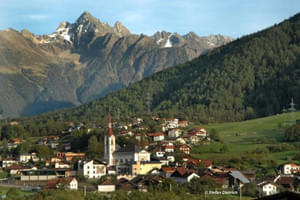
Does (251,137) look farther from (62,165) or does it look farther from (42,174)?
(42,174)

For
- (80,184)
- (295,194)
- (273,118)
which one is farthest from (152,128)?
(295,194)

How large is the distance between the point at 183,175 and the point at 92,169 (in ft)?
62.4

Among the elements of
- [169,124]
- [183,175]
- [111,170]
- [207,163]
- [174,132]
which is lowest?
[183,175]

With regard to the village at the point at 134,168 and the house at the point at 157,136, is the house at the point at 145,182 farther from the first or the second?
the house at the point at 157,136

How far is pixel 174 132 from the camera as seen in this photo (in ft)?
461

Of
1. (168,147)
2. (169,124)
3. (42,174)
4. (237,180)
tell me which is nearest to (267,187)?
(237,180)

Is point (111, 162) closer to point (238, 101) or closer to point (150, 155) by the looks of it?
point (150, 155)

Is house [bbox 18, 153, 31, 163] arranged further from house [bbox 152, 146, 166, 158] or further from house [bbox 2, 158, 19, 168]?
house [bbox 152, 146, 166, 158]

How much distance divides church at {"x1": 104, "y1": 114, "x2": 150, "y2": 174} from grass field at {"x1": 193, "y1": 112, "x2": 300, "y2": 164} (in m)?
9.87

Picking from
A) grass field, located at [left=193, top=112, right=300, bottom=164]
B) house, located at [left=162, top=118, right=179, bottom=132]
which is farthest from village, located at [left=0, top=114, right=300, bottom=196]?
grass field, located at [left=193, top=112, right=300, bottom=164]

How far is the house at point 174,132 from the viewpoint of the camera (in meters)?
139

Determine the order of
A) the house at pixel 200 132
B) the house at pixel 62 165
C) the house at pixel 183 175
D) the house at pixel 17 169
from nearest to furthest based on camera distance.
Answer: the house at pixel 183 175, the house at pixel 17 169, the house at pixel 62 165, the house at pixel 200 132

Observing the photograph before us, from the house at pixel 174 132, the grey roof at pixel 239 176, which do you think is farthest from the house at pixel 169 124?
the grey roof at pixel 239 176

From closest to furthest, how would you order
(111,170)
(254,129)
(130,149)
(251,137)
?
1. (111,170)
2. (130,149)
3. (251,137)
4. (254,129)
